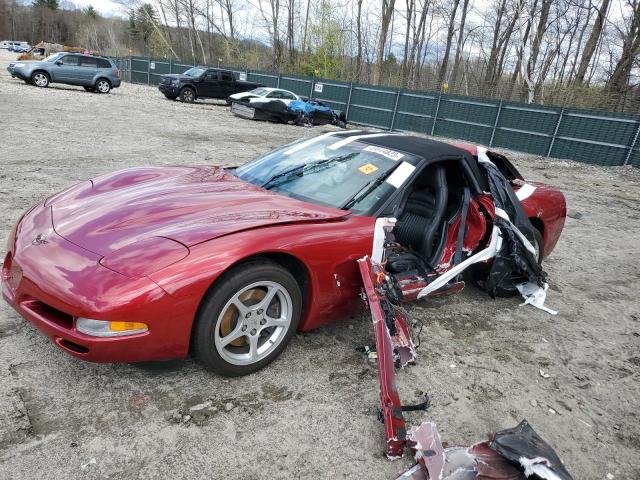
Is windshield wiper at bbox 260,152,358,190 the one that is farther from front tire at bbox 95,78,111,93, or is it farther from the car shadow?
front tire at bbox 95,78,111,93

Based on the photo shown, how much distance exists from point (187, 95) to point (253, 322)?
20373mm

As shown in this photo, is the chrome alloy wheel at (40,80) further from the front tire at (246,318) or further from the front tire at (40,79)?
the front tire at (246,318)

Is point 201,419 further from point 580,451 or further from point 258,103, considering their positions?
point 258,103

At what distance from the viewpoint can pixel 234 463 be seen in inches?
80.5

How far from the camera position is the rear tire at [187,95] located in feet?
67.4

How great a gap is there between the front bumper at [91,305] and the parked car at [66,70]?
65.7 ft

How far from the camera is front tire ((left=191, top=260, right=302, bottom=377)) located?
7.61 feet

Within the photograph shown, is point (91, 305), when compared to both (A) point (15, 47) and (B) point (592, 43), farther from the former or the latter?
(A) point (15, 47)

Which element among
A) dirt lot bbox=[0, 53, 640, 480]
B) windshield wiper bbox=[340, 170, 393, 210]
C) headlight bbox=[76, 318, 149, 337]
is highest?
windshield wiper bbox=[340, 170, 393, 210]

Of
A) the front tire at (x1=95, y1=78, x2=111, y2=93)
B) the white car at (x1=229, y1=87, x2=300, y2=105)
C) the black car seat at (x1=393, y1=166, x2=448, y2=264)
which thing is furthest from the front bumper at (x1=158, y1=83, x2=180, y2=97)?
the black car seat at (x1=393, y1=166, x2=448, y2=264)

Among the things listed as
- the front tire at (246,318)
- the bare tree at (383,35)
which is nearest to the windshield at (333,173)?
the front tire at (246,318)

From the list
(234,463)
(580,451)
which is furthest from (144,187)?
(580,451)

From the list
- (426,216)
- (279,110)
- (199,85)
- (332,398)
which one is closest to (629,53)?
(279,110)

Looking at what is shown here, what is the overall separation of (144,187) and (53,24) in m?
127
